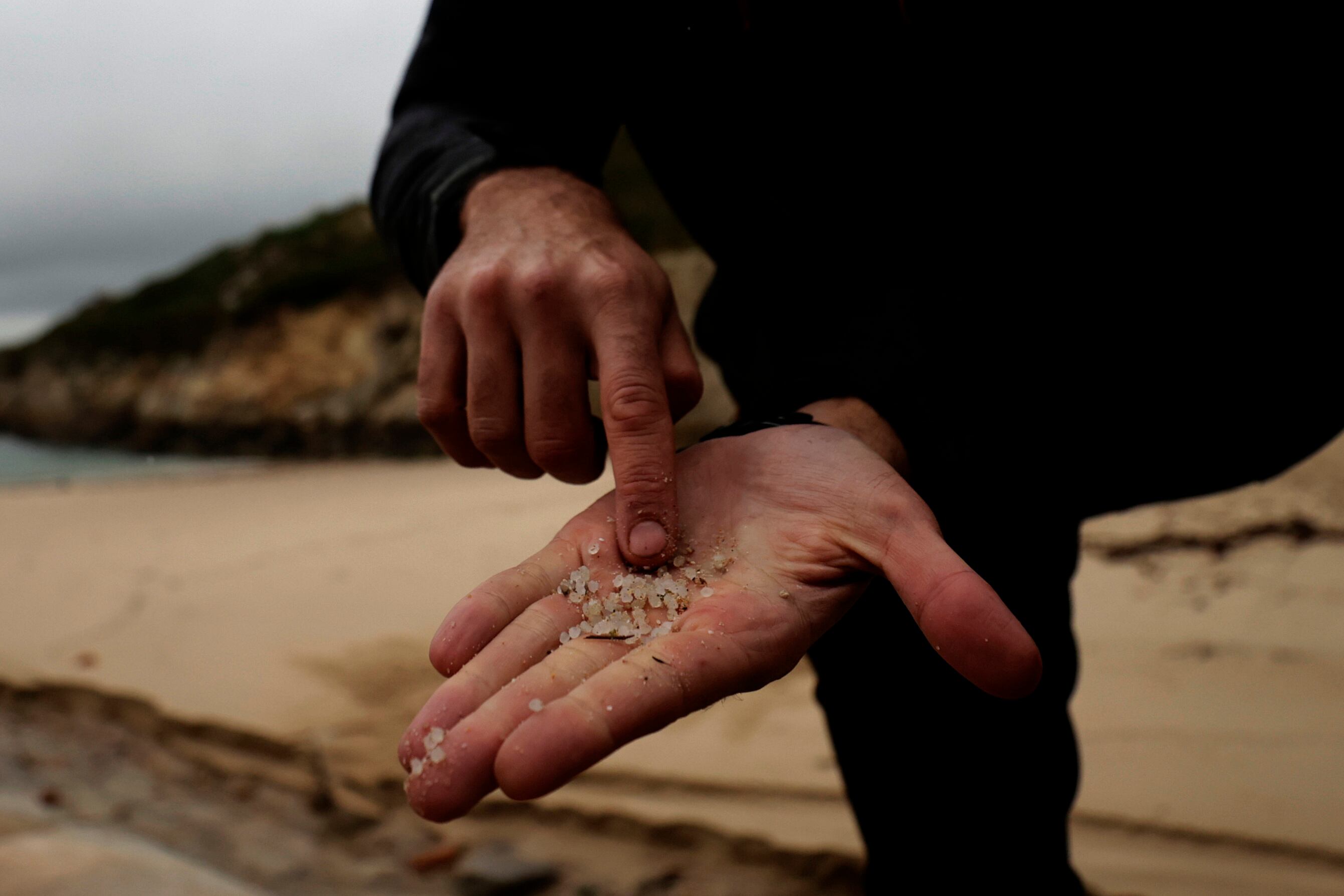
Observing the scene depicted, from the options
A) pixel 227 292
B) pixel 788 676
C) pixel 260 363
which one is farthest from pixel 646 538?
pixel 227 292

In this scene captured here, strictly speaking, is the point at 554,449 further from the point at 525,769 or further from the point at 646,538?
the point at 525,769

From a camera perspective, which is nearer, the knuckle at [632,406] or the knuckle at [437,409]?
the knuckle at [632,406]

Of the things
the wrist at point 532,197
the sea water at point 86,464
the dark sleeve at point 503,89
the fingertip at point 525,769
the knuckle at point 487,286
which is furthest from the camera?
the sea water at point 86,464

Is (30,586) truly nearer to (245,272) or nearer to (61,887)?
(61,887)

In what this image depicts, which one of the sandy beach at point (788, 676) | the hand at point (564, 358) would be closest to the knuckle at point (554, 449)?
the hand at point (564, 358)

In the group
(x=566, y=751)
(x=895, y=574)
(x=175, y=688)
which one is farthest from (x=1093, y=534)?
(x=175, y=688)

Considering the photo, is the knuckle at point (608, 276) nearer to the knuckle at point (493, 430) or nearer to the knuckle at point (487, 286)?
the knuckle at point (487, 286)

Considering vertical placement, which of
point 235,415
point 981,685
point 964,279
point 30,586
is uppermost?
point 964,279
